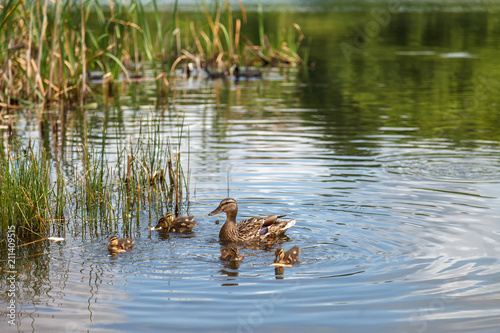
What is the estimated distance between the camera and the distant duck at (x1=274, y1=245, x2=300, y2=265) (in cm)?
712

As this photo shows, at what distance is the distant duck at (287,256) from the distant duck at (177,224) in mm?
1575

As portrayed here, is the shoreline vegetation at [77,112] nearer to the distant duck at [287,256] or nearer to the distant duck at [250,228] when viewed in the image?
the distant duck at [250,228]

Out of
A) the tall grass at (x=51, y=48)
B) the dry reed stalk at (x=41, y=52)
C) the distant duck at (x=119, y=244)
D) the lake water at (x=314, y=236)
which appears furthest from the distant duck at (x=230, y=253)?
the dry reed stalk at (x=41, y=52)

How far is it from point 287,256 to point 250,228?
3.96 feet

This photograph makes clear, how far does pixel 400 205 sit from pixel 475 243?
1.67m

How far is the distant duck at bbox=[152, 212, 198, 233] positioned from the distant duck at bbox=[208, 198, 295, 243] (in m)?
0.39

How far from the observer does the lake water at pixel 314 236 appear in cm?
595

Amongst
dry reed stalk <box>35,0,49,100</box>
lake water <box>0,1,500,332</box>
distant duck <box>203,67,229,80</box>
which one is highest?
dry reed stalk <box>35,0,49,100</box>

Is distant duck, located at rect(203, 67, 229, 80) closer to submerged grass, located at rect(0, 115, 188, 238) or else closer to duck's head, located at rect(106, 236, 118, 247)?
submerged grass, located at rect(0, 115, 188, 238)

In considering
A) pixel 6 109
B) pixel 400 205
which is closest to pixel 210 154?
pixel 400 205

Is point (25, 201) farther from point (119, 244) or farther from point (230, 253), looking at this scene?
point (230, 253)

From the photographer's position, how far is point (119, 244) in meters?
7.50

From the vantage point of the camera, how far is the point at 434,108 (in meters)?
18.4

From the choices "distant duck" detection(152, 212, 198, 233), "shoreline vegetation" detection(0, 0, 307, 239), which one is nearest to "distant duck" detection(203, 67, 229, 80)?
"shoreline vegetation" detection(0, 0, 307, 239)
